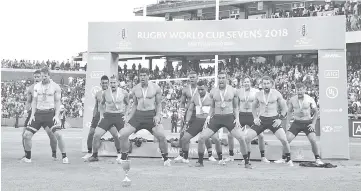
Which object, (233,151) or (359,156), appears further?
(359,156)

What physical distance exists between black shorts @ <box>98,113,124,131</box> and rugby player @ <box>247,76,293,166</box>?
3.20 m

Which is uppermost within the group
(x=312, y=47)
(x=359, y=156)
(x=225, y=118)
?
(x=312, y=47)

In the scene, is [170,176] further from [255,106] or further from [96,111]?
[96,111]

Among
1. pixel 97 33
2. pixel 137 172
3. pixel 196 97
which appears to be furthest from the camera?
pixel 97 33

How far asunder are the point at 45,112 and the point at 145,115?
2.47 m

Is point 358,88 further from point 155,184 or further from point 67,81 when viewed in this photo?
point 67,81

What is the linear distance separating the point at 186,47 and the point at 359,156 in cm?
620

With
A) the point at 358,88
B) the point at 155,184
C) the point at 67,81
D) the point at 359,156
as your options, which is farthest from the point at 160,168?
the point at 67,81

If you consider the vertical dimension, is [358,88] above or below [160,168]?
above

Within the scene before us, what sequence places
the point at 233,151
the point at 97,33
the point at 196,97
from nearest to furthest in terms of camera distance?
the point at 196,97 < the point at 233,151 < the point at 97,33

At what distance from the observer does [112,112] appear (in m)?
11.3

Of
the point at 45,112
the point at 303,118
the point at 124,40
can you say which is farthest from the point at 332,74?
the point at 45,112

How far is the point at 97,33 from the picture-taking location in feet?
44.3

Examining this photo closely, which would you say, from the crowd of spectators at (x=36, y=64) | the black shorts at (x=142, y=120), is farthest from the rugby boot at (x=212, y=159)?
the crowd of spectators at (x=36, y=64)
